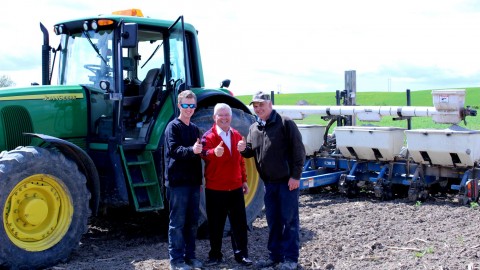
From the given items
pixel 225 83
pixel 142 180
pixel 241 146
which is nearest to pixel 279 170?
pixel 241 146

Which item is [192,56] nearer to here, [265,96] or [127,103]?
[127,103]

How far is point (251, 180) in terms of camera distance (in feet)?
25.1

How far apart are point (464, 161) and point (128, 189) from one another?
4993 mm

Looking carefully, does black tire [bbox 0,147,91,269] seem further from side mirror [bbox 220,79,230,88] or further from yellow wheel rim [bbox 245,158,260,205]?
side mirror [bbox 220,79,230,88]

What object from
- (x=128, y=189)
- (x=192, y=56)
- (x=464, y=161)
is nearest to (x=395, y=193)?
(x=464, y=161)

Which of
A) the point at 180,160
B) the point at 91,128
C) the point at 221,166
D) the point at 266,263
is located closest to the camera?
the point at 180,160

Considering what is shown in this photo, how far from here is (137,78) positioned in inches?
290

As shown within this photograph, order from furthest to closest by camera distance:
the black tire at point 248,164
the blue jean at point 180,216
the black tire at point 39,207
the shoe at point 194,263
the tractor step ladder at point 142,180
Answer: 1. the black tire at point 248,164
2. the tractor step ladder at point 142,180
3. the shoe at point 194,263
4. the blue jean at point 180,216
5. the black tire at point 39,207

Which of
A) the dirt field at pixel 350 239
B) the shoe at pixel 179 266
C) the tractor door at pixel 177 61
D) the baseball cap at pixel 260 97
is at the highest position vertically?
the tractor door at pixel 177 61

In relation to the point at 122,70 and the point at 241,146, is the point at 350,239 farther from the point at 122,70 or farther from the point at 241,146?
the point at 122,70

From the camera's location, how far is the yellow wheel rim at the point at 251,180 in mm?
7574

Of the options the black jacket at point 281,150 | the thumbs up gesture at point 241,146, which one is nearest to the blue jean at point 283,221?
the black jacket at point 281,150

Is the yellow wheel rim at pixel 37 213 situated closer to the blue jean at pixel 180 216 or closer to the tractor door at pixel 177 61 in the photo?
the blue jean at pixel 180 216

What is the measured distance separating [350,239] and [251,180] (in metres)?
1.40
